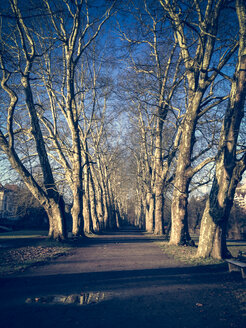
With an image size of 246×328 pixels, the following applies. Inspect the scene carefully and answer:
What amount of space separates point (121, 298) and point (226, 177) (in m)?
5.24

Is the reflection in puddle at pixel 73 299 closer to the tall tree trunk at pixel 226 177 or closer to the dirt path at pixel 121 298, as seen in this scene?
the dirt path at pixel 121 298

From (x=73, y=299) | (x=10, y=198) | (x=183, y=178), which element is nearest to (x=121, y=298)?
(x=73, y=299)

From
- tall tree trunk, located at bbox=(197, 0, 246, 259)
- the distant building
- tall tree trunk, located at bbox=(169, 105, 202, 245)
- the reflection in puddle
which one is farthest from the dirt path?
the distant building

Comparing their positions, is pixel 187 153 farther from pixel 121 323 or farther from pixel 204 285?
pixel 121 323

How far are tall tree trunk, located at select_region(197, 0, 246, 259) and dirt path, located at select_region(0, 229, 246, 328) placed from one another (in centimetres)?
159

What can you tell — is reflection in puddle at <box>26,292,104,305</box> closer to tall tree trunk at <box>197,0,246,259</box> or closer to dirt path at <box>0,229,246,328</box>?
dirt path at <box>0,229,246,328</box>

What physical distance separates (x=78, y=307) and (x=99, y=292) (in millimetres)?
814

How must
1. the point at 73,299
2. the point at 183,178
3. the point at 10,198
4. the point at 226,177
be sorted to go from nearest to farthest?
the point at 73,299
the point at 226,177
the point at 183,178
the point at 10,198

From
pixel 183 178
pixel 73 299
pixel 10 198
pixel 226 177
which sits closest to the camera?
pixel 73 299

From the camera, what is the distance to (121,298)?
419 cm

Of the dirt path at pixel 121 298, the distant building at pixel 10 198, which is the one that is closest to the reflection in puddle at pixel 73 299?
the dirt path at pixel 121 298

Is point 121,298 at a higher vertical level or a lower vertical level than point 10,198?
lower

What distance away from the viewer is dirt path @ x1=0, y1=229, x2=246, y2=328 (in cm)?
335

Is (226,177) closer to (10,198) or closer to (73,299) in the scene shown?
(73,299)
